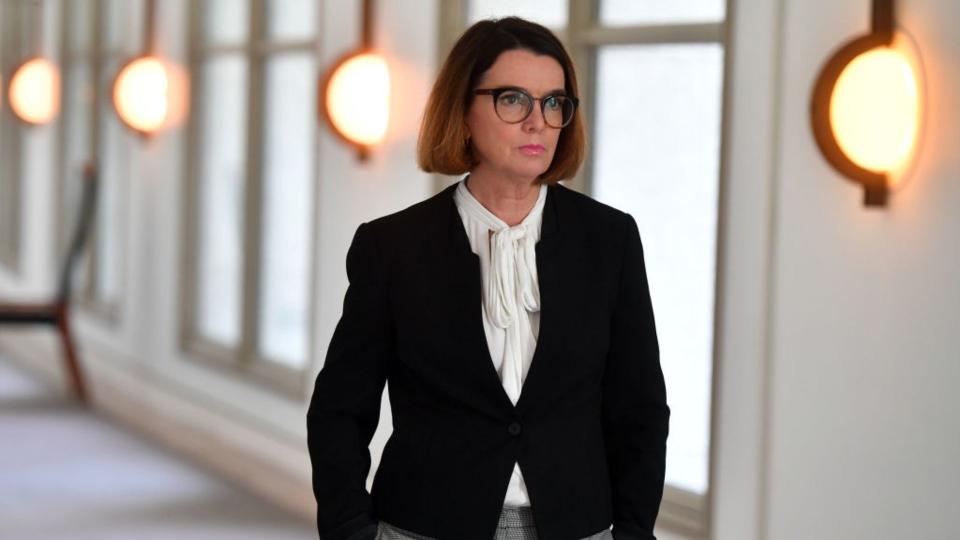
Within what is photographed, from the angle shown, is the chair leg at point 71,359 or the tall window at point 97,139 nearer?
the chair leg at point 71,359

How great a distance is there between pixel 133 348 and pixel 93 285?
1.40 meters

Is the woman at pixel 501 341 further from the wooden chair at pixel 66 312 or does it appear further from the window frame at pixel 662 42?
the wooden chair at pixel 66 312

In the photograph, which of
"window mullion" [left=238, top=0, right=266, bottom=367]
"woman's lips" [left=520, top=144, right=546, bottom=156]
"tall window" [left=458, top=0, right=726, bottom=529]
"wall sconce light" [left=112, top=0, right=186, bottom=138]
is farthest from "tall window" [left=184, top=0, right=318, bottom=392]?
"woman's lips" [left=520, top=144, right=546, bottom=156]

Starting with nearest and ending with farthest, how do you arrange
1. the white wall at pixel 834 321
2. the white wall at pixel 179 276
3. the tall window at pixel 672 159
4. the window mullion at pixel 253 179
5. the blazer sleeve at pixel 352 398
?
the blazer sleeve at pixel 352 398 < the white wall at pixel 834 321 < the tall window at pixel 672 159 < the white wall at pixel 179 276 < the window mullion at pixel 253 179

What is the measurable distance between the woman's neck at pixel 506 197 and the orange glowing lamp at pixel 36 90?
351 inches

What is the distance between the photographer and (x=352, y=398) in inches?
82.1

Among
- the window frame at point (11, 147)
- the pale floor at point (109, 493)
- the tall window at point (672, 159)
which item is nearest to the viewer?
the tall window at point (672, 159)

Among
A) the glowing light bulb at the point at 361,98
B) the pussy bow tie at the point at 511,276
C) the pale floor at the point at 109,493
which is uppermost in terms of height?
the glowing light bulb at the point at 361,98

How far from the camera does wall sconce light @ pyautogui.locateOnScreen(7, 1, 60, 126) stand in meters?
10.5

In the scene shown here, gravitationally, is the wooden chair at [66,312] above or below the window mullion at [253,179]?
below

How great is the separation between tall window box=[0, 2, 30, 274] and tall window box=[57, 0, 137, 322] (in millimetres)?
1582

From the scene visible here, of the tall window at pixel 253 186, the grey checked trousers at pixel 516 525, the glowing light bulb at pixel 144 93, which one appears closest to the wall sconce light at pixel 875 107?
the grey checked trousers at pixel 516 525

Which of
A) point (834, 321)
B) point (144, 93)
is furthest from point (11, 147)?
point (834, 321)

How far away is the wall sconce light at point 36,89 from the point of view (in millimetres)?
10500
